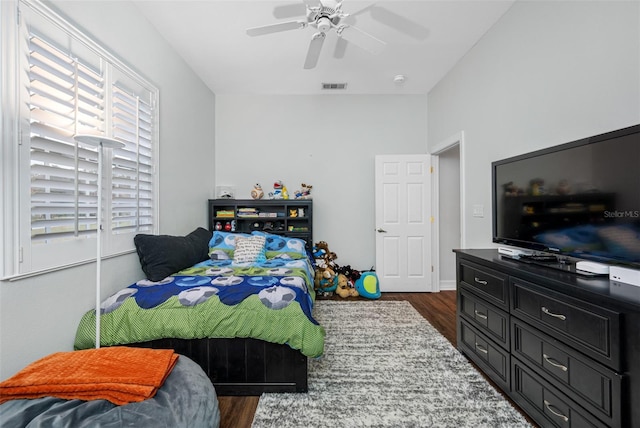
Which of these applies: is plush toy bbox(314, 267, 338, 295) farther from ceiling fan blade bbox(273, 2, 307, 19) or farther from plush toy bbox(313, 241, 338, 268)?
ceiling fan blade bbox(273, 2, 307, 19)

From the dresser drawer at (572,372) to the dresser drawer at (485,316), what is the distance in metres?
0.08

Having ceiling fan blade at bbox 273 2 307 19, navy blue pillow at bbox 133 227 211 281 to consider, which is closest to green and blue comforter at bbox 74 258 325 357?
navy blue pillow at bbox 133 227 211 281

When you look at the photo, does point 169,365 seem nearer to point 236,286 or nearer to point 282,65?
point 236,286

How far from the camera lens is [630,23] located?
4.75 feet

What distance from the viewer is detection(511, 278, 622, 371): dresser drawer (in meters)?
1.10

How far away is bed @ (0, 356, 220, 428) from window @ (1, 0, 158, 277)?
71 cm

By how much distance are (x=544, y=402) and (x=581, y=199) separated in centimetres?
109

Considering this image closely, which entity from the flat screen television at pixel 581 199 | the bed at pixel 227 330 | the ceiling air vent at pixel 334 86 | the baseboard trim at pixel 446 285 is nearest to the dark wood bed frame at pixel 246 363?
the bed at pixel 227 330

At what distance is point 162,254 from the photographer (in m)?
2.29

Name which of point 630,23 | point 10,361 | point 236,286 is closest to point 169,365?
point 236,286

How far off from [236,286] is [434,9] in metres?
2.75

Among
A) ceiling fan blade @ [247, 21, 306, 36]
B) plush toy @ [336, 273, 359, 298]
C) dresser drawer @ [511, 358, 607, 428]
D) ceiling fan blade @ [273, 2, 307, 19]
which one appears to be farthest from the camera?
plush toy @ [336, 273, 359, 298]

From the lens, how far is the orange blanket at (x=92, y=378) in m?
1.12

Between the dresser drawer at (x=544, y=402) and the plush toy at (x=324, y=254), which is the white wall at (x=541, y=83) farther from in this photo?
the plush toy at (x=324, y=254)
